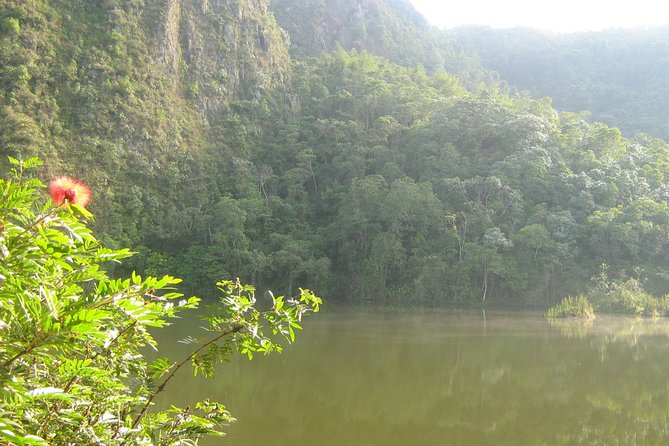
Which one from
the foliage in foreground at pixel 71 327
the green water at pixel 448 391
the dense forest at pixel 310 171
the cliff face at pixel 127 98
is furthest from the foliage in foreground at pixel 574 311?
the foliage in foreground at pixel 71 327

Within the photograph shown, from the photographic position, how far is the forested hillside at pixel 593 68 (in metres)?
46.2

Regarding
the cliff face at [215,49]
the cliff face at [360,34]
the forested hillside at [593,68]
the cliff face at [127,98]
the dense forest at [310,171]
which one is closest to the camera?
the dense forest at [310,171]

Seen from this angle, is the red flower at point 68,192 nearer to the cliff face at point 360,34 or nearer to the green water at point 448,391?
the green water at point 448,391

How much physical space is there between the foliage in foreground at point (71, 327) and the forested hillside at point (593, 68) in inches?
1916

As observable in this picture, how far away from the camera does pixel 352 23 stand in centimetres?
5084

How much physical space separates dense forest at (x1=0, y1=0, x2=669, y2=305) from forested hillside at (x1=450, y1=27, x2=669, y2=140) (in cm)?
1860

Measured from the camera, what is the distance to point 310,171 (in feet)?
98.1

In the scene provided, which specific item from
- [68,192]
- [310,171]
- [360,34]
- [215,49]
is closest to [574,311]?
[310,171]

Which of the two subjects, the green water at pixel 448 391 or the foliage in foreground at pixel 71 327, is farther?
the green water at pixel 448 391

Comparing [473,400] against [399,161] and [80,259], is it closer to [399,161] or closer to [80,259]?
[80,259]

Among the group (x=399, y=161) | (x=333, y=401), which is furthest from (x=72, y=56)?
(x=333, y=401)

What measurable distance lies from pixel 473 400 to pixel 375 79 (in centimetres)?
3041

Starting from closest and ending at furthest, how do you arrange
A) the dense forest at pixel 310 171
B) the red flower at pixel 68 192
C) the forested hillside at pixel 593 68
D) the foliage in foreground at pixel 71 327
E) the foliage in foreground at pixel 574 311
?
1. the foliage in foreground at pixel 71 327
2. the red flower at pixel 68 192
3. the foliage in foreground at pixel 574 311
4. the dense forest at pixel 310 171
5. the forested hillside at pixel 593 68

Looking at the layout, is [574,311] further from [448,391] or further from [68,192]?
[68,192]
